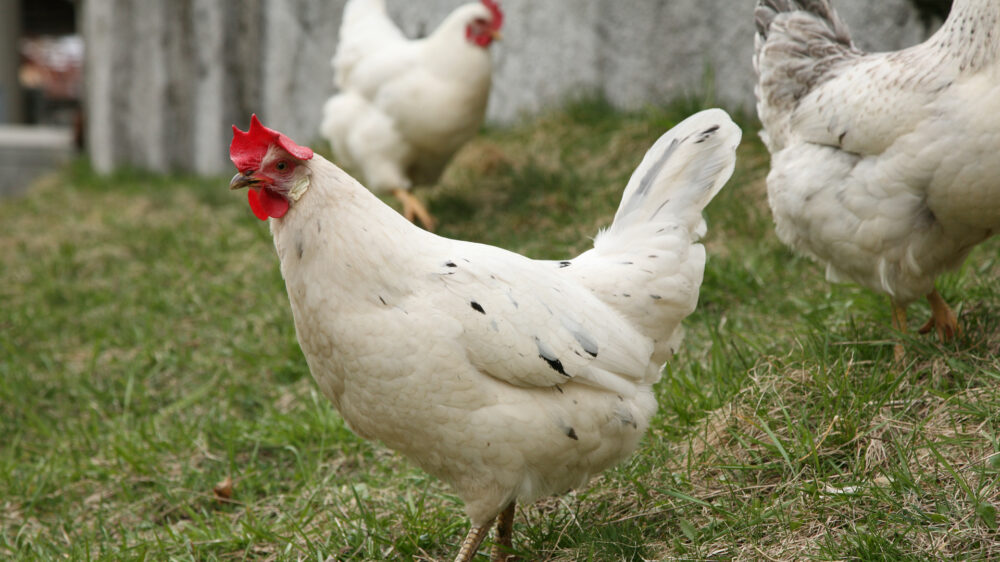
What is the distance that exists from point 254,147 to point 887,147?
6.90 ft

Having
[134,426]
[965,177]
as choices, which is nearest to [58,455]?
[134,426]

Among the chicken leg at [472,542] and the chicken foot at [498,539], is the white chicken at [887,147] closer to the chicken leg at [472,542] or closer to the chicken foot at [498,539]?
the chicken foot at [498,539]

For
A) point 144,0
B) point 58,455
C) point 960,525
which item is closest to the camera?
point 960,525

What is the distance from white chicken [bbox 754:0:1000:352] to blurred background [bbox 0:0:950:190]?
1688 millimetres

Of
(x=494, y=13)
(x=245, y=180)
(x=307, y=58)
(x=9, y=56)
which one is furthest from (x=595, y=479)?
(x=9, y=56)

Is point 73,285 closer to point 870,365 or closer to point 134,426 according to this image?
point 134,426

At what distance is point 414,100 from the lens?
18.8 feet

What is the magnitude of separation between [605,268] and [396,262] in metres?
0.67

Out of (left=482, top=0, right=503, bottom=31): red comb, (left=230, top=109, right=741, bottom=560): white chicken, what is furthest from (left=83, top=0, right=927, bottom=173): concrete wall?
(left=230, top=109, right=741, bottom=560): white chicken

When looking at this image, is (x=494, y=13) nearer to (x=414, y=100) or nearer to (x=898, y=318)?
(x=414, y=100)

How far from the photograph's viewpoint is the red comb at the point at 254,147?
2.42 meters

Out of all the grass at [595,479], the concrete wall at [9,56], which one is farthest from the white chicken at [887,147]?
the concrete wall at [9,56]

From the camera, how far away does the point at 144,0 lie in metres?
10.2

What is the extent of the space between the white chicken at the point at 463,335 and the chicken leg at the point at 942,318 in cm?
121
